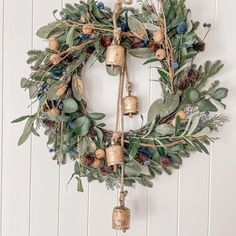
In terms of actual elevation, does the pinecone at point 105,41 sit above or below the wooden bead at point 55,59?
above

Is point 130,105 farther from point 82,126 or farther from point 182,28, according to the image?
point 182,28

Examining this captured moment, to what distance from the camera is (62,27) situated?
1.08 meters

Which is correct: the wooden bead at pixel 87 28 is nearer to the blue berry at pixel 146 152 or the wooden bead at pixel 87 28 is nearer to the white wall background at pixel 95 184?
the white wall background at pixel 95 184

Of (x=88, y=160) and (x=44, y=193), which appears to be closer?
(x=88, y=160)

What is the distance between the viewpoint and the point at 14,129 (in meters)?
1.16

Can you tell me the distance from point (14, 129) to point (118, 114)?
13.2 inches

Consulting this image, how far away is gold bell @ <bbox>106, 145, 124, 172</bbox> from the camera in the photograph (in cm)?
103

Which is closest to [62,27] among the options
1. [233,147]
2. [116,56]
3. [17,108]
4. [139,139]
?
[116,56]

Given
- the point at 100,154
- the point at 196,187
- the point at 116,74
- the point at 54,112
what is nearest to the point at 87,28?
the point at 116,74

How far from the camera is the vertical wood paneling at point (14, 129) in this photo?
116 centimetres

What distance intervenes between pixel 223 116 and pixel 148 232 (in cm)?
43

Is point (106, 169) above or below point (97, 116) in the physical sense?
below

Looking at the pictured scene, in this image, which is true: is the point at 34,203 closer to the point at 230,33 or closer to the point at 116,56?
the point at 116,56

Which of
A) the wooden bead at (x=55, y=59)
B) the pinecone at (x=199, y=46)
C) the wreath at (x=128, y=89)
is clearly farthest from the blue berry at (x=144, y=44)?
the wooden bead at (x=55, y=59)
